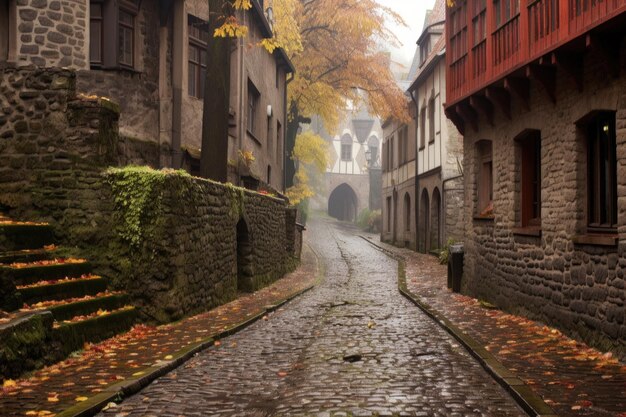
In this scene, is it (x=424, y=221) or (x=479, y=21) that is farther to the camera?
(x=424, y=221)

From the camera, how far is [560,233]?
1020 cm

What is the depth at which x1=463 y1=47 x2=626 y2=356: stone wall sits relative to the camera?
8.38m

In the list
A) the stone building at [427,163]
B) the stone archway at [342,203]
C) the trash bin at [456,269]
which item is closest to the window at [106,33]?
the trash bin at [456,269]

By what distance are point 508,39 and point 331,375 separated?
777 cm

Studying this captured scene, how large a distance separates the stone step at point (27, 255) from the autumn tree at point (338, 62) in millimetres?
22508

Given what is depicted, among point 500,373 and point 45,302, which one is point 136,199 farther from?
point 500,373

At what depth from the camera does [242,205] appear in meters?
15.3

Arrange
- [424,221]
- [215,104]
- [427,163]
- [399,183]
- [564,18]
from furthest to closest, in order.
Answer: [399,183] < [424,221] < [427,163] < [215,104] < [564,18]

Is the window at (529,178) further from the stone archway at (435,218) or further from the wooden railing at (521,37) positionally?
the stone archway at (435,218)

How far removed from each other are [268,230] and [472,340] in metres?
10.3

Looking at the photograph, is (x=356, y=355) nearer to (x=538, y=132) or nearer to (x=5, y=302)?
(x=5, y=302)

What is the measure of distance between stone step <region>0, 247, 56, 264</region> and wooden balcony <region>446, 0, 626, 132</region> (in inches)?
307

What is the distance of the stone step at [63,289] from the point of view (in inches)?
320

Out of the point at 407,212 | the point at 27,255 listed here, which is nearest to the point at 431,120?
the point at 407,212
